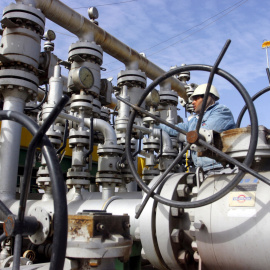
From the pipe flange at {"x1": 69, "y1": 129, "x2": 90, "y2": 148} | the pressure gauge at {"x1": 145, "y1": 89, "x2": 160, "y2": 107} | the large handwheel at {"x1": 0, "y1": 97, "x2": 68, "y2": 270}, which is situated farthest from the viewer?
the pressure gauge at {"x1": 145, "y1": 89, "x2": 160, "y2": 107}

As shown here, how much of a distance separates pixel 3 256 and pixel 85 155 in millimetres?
945

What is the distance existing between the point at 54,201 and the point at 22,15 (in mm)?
2202

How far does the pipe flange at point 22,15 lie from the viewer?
7.97 feet

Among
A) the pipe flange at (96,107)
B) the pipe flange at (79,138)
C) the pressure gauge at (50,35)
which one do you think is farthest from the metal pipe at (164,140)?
the pressure gauge at (50,35)

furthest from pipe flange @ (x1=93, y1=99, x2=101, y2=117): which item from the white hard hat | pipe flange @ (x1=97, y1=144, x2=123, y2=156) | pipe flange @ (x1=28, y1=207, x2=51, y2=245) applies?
pipe flange @ (x1=28, y1=207, x2=51, y2=245)

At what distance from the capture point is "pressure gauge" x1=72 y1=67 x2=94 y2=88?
271cm

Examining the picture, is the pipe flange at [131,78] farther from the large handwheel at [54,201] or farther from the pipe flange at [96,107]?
the large handwheel at [54,201]

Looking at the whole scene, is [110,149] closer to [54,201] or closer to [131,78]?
[131,78]

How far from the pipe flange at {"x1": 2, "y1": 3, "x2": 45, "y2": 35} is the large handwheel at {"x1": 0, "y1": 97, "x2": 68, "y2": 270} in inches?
76.8

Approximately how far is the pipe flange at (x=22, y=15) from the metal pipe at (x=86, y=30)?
0.11 metres

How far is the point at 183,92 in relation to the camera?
5043 mm

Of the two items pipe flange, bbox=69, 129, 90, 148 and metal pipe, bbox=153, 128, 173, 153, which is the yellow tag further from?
metal pipe, bbox=153, 128, 173, 153

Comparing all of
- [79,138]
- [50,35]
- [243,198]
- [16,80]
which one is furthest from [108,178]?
[50,35]

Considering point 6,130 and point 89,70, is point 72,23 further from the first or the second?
point 6,130
